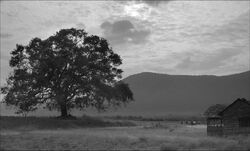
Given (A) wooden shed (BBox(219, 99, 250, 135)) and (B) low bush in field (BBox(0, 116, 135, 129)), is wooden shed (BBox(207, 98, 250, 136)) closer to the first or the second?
(A) wooden shed (BBox(219, 99, 250, 135))

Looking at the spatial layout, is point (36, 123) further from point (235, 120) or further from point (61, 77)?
point (235, 120)

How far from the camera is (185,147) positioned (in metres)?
30.9

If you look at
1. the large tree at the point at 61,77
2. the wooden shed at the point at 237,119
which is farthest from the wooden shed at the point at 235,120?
the large tree at the point at 61,77

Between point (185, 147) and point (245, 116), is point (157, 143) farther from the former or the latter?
point (245, 116)

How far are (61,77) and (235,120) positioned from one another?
2935cm

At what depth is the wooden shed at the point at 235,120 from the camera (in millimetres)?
48259

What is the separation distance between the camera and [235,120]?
48781 millimetres

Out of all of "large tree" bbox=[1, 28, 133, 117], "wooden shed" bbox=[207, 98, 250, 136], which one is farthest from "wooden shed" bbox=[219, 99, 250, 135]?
"large tree" bbox=[1, 28, 133, 117]

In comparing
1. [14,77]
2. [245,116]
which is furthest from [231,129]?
[14,77]

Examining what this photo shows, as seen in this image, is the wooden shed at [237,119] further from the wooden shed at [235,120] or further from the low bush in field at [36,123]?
the low bush in field at [36,123]

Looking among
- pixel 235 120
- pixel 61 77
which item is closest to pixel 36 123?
pixel 61 77

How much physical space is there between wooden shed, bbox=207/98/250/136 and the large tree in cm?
2065

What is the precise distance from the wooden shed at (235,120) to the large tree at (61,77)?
20655 millimetres

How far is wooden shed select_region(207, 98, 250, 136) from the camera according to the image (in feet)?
158
